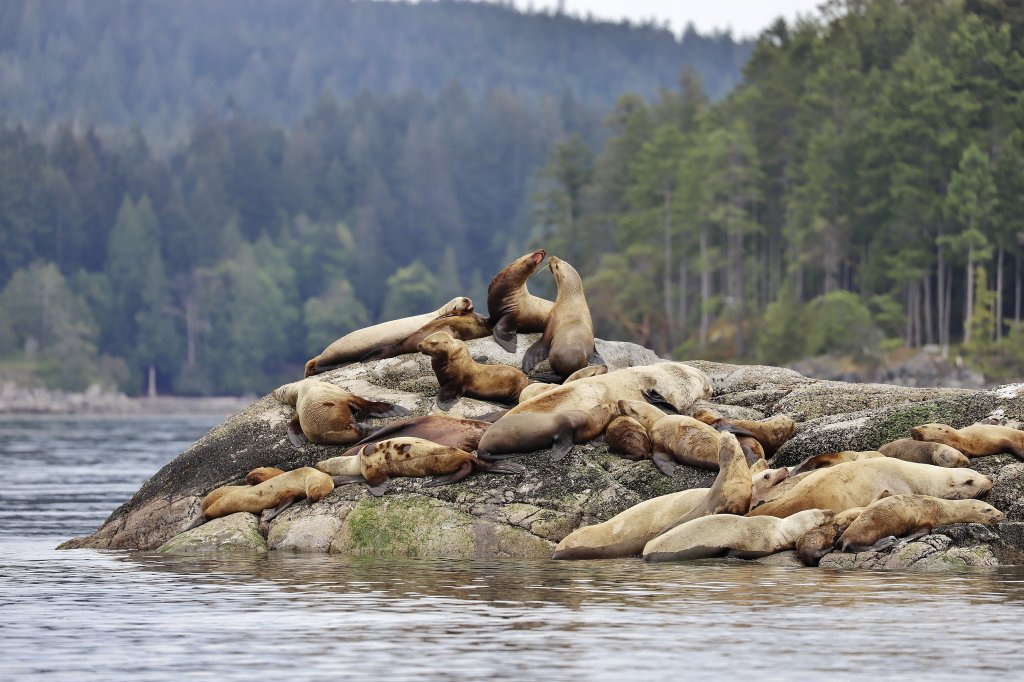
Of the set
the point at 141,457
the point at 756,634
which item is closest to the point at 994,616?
the point at 756,634

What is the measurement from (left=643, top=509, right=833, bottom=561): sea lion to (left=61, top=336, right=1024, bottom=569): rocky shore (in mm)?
168

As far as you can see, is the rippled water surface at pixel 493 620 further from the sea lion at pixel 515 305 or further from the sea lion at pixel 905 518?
the sea lion at pixel 515 305

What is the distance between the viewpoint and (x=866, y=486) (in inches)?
636

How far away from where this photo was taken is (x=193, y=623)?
1246cm

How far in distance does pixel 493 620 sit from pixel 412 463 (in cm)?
554

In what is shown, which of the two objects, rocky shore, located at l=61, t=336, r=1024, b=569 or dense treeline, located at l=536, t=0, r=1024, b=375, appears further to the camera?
dense treeline, located at l=536, t=0, r=1024, b=375

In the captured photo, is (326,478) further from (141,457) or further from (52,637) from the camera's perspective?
(141,457)

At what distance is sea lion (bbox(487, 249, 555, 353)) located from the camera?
21.4 metres

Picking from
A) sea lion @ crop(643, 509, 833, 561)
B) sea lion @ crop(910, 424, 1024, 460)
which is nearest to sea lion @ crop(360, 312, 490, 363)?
sea lion @ crop(643, 509, 833, 561)

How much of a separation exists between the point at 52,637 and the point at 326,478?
606cm

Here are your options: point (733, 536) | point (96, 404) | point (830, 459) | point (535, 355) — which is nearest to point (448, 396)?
point (535, 355)

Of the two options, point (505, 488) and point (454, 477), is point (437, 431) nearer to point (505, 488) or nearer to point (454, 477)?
point (454, 477)

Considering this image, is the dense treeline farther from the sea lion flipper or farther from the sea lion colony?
the sea lion colony

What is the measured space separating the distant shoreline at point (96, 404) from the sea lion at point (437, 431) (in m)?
120
